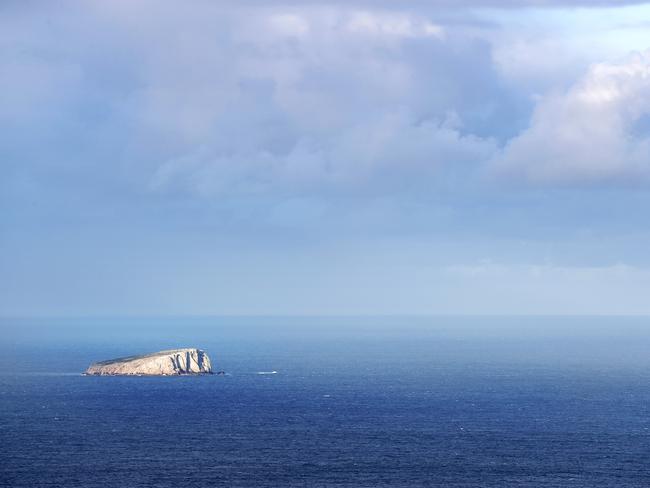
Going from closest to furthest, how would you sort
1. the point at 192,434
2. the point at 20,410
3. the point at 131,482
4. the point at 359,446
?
the point at 131,482 < the point at 359,446 < the point at 192,434 < the point at 20,410

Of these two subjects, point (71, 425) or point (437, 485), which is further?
point (71, 425)

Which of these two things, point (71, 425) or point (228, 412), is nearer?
point (71, 425)

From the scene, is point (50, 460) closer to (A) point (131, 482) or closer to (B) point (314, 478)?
(A) point (131, 482)

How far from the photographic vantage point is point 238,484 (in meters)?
135

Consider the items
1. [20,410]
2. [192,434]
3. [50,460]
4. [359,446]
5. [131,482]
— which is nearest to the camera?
[131,482]

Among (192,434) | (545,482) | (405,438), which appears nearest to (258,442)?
(192,434)

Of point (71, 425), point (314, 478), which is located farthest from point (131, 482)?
point (71, 425)

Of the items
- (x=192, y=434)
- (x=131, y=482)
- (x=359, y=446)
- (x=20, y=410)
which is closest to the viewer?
(x=131, y=482)

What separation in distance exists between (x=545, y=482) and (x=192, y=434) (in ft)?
207

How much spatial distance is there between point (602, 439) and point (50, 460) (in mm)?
88323

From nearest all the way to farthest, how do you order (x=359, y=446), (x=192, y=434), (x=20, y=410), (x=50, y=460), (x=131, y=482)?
(x=131, y=482), (x=50, y=460), (x=359, y=446), (x=192, y=434), (x=20, y=410)

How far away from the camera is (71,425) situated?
180750 millimetres

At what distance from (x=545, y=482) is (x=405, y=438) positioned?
36444 mm

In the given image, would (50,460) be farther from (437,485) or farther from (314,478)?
(437,485)
